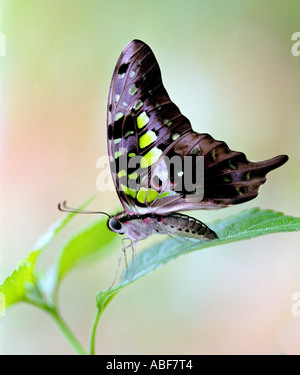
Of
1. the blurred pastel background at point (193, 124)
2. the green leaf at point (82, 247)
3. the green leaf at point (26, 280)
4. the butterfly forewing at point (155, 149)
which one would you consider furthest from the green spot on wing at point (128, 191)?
the blurred pastel background at point (193, 124)

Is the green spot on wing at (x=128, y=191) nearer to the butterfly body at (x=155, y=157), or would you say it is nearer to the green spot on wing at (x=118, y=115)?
the butterfly body at (x=155, y=157)

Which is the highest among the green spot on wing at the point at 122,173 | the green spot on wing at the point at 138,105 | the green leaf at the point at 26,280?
the green spot on wing at the point at 138,105

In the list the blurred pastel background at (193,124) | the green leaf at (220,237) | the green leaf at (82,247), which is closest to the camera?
the green leaf at (220,237)

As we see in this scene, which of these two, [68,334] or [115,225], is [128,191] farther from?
→ [68,334]

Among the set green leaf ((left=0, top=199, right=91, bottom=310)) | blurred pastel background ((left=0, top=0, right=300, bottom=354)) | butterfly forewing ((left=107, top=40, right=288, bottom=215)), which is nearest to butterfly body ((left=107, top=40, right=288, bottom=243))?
butterfly forewing ((left=107, top=40, right=288, bottom=215))

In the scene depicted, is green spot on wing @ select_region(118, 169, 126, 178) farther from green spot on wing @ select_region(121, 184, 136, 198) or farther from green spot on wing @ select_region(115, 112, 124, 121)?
green spot on wing @ select_region(115, 112, 124, 121)

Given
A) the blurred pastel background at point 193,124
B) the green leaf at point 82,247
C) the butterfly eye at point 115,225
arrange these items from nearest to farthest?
the green leaf at point 82,247
the butterfly eye at point 115,225
the blurred pastel background at point 193,124

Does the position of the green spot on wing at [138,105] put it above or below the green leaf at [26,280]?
above

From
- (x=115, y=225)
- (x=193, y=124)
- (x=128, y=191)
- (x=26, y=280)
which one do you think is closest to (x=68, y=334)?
(x=26, y=280)
